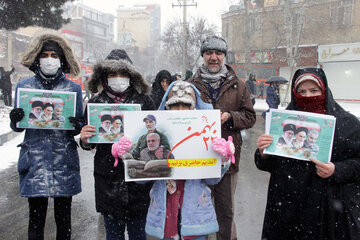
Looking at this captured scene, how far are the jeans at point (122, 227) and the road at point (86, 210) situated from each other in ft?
3.38

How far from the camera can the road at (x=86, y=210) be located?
3523 mm

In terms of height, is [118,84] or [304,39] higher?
[304,39]

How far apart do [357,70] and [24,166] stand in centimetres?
2855

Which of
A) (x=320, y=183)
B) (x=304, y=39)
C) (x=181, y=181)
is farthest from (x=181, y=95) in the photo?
(x=304, y=39)

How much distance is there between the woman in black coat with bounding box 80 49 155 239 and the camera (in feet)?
8.20

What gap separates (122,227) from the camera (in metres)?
2.56

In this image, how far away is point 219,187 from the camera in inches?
117

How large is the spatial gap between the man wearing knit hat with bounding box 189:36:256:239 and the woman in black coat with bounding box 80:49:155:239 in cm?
76

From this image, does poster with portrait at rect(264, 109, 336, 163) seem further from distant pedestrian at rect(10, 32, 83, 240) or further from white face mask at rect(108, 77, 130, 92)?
distant pedestrian at rect(10, 32, 83, 240)

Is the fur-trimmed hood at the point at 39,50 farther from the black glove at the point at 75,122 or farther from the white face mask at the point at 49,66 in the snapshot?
the black glove at the point at 75,122

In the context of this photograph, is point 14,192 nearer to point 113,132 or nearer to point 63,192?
point 63,192

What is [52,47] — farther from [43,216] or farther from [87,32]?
[87,32]

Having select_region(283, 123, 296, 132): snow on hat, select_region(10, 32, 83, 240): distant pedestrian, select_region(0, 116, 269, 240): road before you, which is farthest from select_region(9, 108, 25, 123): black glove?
select_region(283, 123, 296, 132): snow on hat

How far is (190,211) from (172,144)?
1.73ft
